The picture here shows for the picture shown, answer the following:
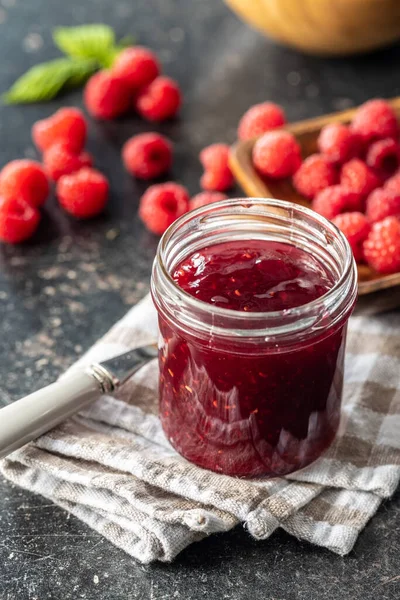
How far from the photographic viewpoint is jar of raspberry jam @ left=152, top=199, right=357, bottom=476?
1.09 meters

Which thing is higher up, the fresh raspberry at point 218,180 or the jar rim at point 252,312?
the jar rim at point 252,312

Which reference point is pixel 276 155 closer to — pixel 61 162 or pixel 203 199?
pixel 203 199

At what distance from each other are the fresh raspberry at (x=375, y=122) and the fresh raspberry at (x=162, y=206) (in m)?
0.39

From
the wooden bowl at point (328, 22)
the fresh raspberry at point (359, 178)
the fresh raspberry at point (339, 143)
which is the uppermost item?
the wooden bowl at point (328, 22)

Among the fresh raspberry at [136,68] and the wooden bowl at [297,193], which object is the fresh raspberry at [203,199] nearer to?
the wooden bowl at [297,193]

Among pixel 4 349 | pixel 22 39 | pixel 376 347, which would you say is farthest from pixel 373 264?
pixel 22 39

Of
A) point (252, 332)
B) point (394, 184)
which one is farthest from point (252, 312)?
point (394, 184)

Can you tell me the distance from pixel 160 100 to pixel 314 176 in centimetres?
50

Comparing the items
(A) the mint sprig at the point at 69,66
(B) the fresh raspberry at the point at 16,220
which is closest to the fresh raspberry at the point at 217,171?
(B) the fresh raspberry at the point at 16,220

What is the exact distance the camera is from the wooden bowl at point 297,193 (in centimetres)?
145

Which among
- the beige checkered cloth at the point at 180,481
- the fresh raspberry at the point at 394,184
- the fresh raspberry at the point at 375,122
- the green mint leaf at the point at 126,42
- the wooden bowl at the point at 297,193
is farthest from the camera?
the green mint leaf at the point at 126,42

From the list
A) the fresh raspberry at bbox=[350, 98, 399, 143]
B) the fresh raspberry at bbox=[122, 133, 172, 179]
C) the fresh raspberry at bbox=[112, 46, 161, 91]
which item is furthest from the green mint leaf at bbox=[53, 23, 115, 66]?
the fresh raspberry at bbox=[350, 98, 399, 143]

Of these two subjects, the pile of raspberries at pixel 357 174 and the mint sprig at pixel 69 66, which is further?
the mint sprig at pixel 69 66

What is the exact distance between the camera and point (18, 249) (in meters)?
1.75
